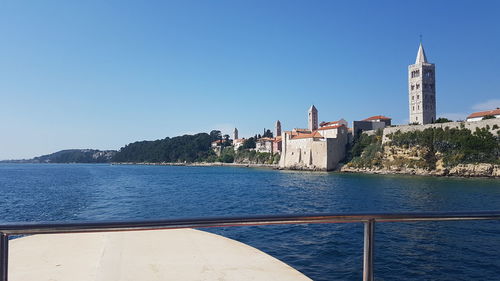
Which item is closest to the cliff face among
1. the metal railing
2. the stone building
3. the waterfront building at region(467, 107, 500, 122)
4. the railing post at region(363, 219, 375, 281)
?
the stone building

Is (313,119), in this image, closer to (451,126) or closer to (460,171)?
(451,126)

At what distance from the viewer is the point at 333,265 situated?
8852 millimetres

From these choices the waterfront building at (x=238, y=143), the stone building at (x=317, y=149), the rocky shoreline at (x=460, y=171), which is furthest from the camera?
the waterfront building at (x=238, y=143)

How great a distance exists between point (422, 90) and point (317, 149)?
23132 millimetres

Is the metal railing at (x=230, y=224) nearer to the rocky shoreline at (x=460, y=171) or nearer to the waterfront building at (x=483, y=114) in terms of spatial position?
the rocky shoreline at (x=460, y=171)

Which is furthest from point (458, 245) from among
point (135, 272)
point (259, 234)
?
point (135, 272)

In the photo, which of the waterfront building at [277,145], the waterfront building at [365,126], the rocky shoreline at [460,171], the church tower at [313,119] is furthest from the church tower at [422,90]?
the waterfront building at [277,145]

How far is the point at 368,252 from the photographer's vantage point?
59.9 inches

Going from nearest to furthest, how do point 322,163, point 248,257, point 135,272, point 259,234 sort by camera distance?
point 135,272, point 248,257, point 259,234, point 322,163

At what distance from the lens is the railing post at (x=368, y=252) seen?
1.52 meters

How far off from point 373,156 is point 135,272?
56994 millimetres

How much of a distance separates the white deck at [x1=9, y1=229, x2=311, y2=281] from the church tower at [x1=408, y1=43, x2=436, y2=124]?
6845cm

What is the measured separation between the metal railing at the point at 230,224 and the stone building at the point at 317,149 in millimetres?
60527

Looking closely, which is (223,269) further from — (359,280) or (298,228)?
(298,228)
